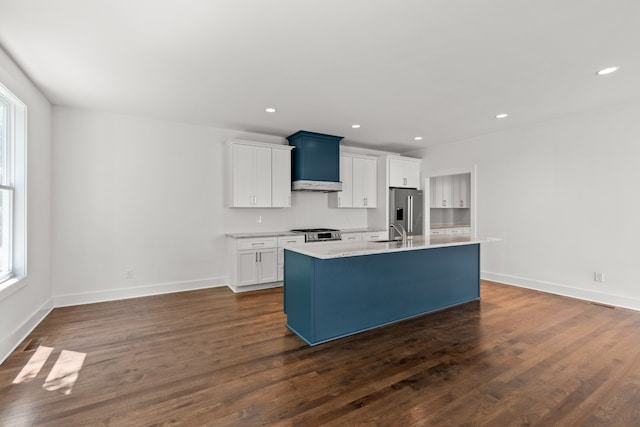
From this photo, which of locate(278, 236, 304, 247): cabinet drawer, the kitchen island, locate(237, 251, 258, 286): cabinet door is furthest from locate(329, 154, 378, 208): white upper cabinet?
the kitchen island

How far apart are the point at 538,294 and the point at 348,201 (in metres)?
3.42

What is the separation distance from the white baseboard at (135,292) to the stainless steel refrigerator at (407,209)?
3509 mm

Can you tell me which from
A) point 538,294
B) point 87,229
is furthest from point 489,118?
point 87,229

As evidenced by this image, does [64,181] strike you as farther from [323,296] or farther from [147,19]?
[323,296]

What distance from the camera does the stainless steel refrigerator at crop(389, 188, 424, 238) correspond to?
20.7 feet

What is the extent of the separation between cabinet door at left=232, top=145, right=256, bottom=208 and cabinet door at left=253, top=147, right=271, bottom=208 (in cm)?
7

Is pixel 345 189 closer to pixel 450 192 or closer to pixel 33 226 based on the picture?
pixel 450 192

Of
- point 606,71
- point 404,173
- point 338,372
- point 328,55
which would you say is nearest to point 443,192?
point 404,173

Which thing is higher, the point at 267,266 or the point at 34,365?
the point at 267,266

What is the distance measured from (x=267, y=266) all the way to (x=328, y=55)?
3.31 m

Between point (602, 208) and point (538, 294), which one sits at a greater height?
point (602, 208)

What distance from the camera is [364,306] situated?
3213 mm

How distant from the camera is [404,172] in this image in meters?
6.50

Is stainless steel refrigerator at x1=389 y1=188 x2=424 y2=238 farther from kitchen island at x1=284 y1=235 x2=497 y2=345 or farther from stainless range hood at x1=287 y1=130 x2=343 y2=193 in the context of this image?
kitchen island at x1=284 y1=235 x2=497 y2=345
